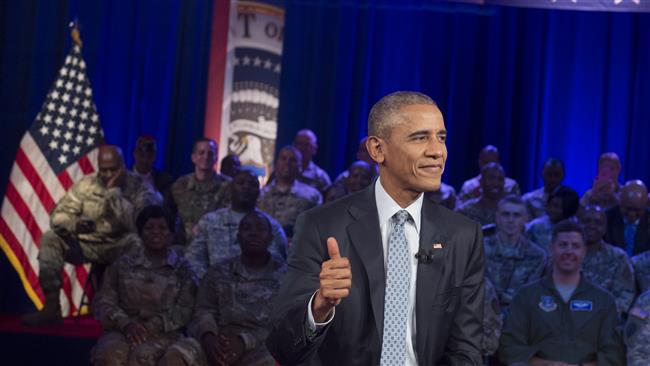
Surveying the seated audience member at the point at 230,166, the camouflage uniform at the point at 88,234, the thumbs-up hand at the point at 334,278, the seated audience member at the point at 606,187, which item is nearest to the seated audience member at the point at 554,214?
the seated audience member at the point at 606,187

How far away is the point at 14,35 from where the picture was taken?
8.88 meters

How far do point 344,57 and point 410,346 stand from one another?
739 cm

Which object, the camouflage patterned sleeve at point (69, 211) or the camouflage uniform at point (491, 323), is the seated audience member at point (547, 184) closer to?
the camouflage uniform at point (491, 323)

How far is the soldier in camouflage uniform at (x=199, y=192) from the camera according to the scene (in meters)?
7.25

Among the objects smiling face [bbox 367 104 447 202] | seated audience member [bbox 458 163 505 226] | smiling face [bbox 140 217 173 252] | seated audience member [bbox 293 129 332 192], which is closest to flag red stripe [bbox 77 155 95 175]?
seated audience member [bbox 293 129 332 192]

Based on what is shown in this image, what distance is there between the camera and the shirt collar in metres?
2.40

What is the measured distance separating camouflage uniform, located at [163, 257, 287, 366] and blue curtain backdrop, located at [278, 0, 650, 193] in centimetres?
409

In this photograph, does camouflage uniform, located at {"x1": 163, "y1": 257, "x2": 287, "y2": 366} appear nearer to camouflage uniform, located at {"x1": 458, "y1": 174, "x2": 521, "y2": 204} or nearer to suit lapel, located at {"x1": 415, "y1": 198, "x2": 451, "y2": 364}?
camouflage uniform, located at {"x1": 458, "y1": 174, "x2": 521, "y2": 204}

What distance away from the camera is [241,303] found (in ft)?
17.7

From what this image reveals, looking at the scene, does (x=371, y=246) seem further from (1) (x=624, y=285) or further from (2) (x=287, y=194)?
(2) (x=287, y=194)

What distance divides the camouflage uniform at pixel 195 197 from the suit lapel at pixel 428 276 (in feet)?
16.2

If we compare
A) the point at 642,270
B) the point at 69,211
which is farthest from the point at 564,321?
the point at 69,211

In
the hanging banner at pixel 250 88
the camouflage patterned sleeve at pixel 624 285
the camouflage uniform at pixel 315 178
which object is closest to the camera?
the camouflage patterned sleeve at pixel 624 285

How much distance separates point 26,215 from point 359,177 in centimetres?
277
